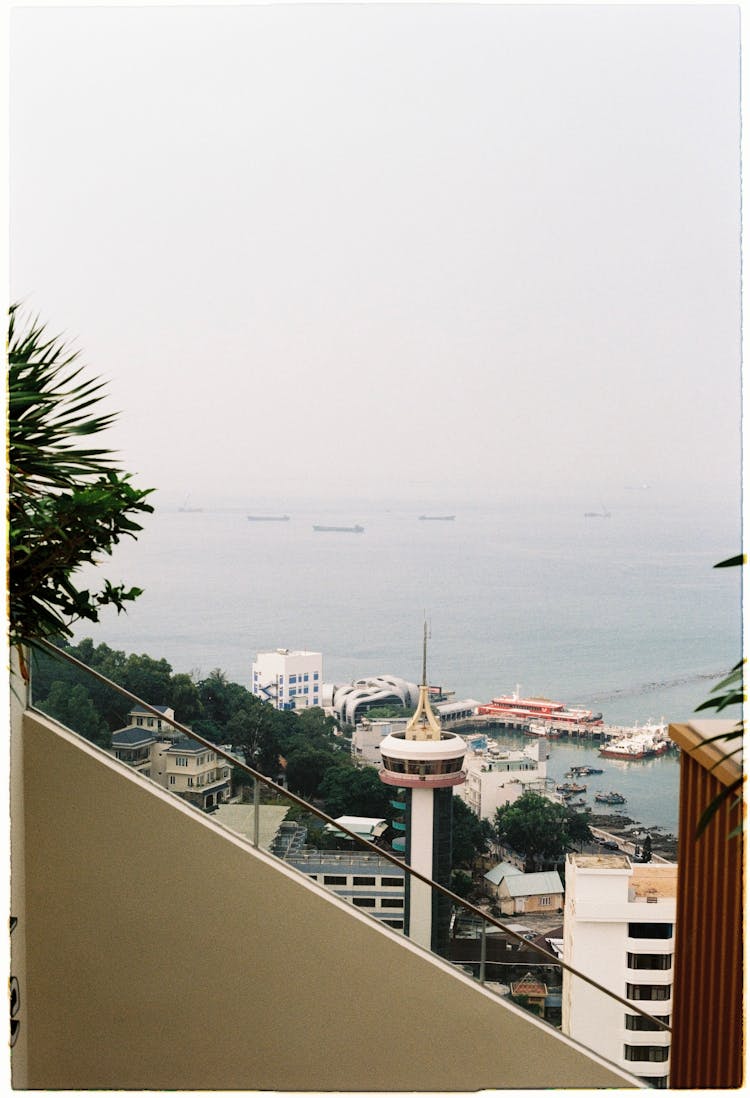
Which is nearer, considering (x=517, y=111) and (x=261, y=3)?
(x=261, y=3)

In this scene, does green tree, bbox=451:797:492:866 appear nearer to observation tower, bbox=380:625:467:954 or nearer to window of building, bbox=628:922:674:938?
observation tower, bbox=380:625:467:954

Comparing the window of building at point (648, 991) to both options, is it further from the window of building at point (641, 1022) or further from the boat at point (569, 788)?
the boat at point (569, 788)

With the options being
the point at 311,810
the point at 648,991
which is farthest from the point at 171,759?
the point at 648,991

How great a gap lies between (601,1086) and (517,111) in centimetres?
614

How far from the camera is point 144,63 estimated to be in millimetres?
6566

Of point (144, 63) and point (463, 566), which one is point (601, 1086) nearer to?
point (463, 566)

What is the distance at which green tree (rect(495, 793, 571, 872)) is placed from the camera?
7.46 meters

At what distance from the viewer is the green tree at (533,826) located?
7461 millimetres

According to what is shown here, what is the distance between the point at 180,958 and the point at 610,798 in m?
4.60

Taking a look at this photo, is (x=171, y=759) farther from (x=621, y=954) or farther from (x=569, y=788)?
(x=569, y=788)

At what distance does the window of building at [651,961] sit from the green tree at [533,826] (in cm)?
151

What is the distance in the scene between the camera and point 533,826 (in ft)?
24.7

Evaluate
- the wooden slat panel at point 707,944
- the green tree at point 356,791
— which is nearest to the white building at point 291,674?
the green tree at point 356,791

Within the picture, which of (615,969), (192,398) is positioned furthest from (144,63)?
(615,969)
